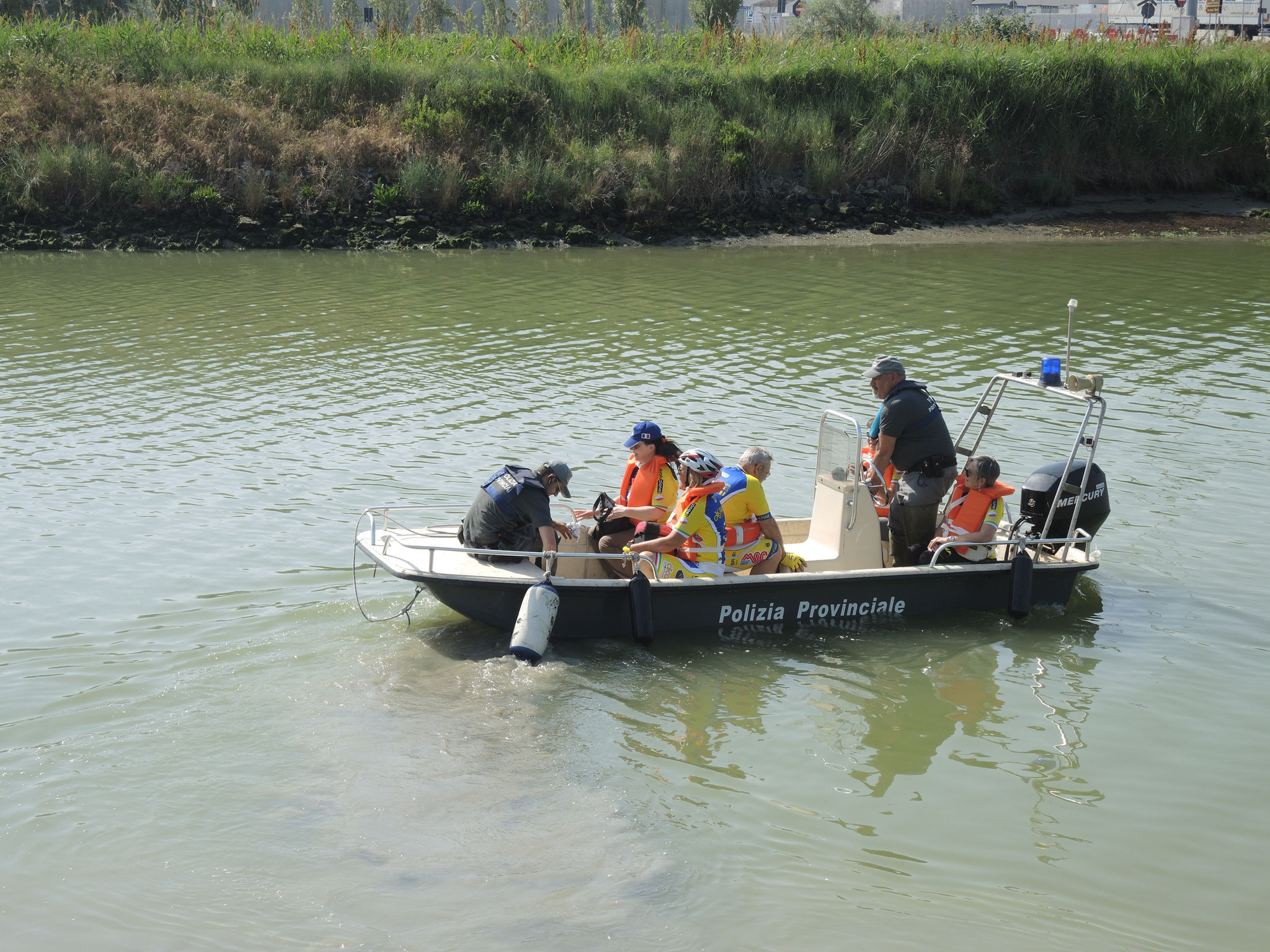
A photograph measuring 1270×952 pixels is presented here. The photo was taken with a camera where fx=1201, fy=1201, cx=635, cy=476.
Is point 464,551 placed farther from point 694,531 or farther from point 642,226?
point 642,226

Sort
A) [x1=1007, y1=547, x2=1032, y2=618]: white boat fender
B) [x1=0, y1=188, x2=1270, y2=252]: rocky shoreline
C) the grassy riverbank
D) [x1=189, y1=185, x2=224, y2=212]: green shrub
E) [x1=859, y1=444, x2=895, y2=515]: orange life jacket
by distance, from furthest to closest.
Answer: the grassy riverbank → [x1=189, y1=185, x2=224, y2=212]: green shrub → [x1=0, y1=188, x2=1270, y2=252]: rocky shoreline → [x1=859, y1=444, x2=895, y2=515]: orange life jacket → [x1=1007, y1=547, x2=1032, y2=618]: white boat fender

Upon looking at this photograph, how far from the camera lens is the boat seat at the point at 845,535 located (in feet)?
30.0

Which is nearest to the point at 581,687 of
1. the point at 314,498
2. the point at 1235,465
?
the point at 314,498

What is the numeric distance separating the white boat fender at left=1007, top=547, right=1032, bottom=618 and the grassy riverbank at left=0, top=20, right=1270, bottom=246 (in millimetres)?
19507

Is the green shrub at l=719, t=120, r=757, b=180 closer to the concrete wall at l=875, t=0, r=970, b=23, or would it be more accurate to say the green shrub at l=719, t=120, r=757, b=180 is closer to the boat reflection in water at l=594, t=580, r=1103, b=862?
the boat reflection in water at l=594, t=580, r=1103, b=862

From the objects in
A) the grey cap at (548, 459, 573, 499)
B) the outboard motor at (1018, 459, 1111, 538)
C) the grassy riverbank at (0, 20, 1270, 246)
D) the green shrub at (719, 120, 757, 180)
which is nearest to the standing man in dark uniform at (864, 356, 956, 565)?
the outboard motor at (1018, 459, 1111, 538)

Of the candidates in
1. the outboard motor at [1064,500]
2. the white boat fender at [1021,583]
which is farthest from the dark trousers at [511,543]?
the outboard motor at [1064,500]

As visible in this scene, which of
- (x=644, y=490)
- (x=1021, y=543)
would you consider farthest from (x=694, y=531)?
(x=1021, y=543)

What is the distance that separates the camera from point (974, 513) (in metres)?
9.24

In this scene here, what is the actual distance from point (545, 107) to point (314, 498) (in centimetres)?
2017

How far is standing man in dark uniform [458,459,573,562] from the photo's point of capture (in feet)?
27.8

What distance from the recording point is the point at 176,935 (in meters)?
5.47

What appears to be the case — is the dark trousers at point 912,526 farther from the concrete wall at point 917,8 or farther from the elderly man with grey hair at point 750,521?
the concrete wall at point 917,8

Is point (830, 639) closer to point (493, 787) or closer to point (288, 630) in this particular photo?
point (493, 787)
